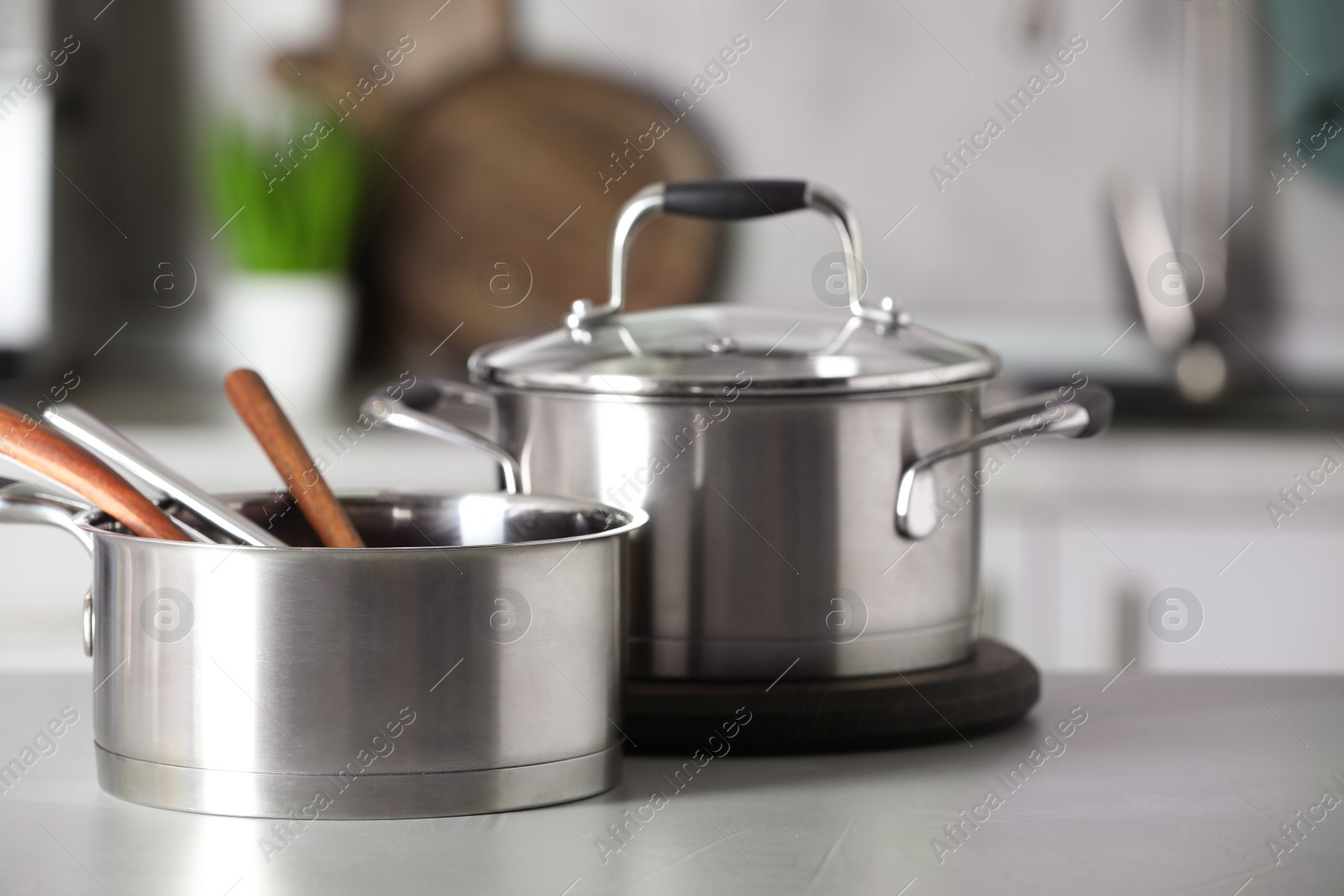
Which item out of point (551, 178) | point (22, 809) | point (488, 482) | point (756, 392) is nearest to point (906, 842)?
point (756, 392)

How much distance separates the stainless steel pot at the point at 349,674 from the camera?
0.61m

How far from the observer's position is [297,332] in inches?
78.9

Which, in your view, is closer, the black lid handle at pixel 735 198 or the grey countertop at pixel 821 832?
the grey countertop at pixel 821 832

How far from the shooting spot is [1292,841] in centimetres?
64

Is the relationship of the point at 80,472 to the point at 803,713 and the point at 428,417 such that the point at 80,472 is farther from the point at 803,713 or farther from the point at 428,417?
the point at 803,713

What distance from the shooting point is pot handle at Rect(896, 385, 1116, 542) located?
0.76 meters

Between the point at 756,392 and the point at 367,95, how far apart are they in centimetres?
154

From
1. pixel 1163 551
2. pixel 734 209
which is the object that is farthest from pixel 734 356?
pixel 1163 551

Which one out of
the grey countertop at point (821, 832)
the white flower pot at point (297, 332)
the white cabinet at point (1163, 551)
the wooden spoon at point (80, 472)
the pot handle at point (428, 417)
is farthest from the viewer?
the white flower pot at point (297, 332)

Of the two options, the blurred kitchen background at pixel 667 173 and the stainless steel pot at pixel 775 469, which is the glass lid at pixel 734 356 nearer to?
the stainless steel pot at pixel 775 469

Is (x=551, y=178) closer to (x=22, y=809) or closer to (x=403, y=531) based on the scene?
(x=403, y=531)

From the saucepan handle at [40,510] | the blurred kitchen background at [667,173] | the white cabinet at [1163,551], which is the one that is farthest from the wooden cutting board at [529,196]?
the saucepan handle at [40,510]

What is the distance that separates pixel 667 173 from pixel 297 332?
21.2 inches

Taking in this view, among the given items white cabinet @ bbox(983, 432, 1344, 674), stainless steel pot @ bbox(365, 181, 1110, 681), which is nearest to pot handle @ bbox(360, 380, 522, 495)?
stainless steel pot @ bbox(365, 181, 1110, 681)
